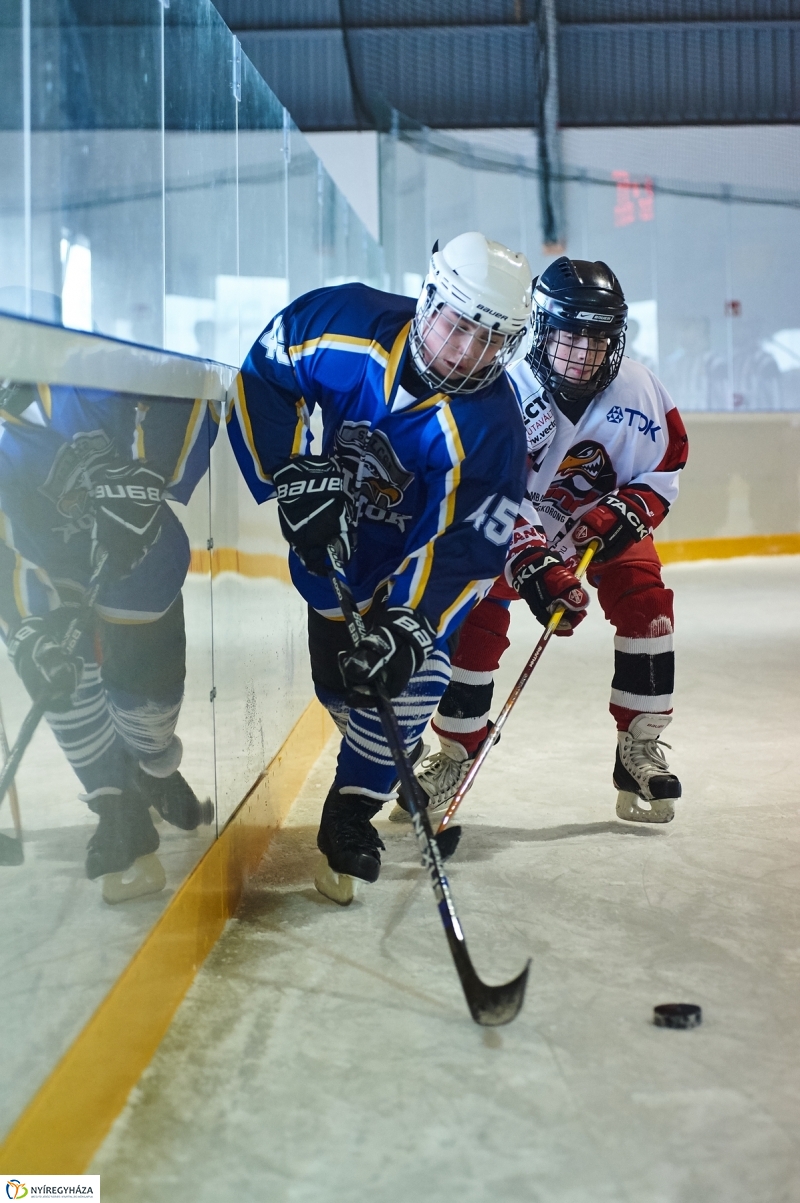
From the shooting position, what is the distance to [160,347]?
68.0 inches

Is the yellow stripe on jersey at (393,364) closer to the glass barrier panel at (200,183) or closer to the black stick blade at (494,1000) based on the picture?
the glass barrier panel at (200,183)

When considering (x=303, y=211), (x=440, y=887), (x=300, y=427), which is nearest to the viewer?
(x=440, y=887)

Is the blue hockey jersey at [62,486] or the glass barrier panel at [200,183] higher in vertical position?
the glass barrier panel at [200,183]

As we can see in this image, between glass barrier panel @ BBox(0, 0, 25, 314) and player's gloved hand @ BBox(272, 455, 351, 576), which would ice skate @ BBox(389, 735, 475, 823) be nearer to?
player's gloved hand @ BBox(272, 455, 351, 576)

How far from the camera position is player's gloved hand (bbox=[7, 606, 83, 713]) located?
3.74 feet

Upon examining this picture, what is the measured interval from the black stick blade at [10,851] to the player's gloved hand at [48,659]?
0.48 feet

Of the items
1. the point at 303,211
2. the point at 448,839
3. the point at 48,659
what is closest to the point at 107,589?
the point at 48,659

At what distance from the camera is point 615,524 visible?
101 inches

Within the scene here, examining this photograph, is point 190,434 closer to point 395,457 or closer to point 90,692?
point 395,457

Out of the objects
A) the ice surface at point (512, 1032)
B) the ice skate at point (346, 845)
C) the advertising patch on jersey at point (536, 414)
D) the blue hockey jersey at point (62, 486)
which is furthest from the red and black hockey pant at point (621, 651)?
the blue hockey jersey at point (62, 486)

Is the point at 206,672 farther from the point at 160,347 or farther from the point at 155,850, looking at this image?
the point at 160,347

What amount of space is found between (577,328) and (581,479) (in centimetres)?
41

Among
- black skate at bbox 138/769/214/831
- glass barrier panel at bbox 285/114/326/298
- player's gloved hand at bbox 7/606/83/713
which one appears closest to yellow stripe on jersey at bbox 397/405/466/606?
black skate at bbox 138/769/214/831

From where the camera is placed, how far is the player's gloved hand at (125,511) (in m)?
1.42
